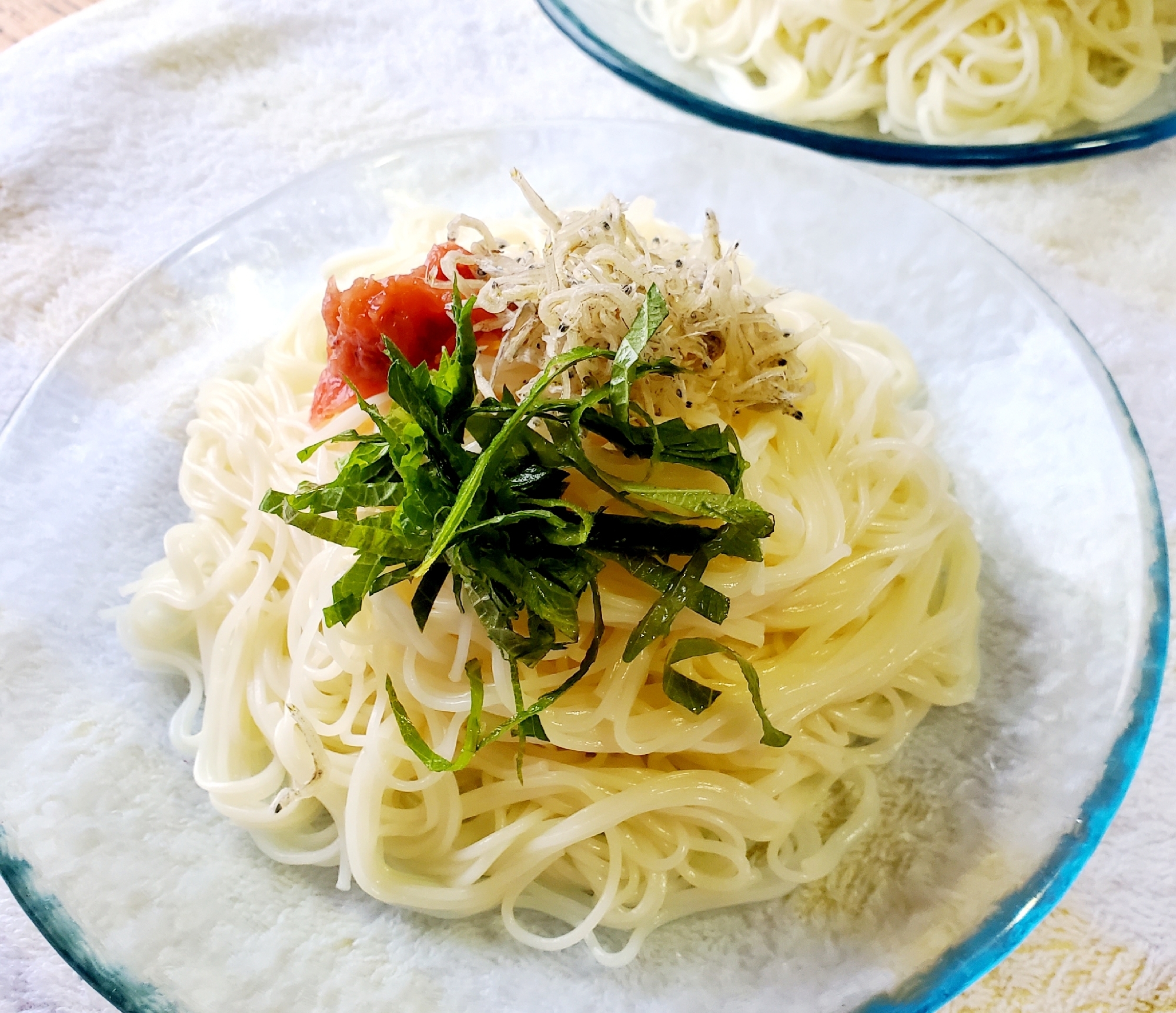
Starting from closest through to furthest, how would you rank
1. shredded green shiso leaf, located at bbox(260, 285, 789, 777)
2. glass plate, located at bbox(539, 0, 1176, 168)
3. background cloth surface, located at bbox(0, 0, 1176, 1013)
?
shredded green shiso leaf, located at bbox(260, 285, 789, 777)
glass plate, located at bbox(539, 0, 1176, 168)
background cloth surface, located at bbox(0, 0, 1176, 1013)

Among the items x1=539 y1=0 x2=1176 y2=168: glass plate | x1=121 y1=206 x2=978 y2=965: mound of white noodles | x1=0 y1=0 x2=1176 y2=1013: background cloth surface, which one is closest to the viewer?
x1=121 y1=206 x2=978 y2=965: mound of white noodles

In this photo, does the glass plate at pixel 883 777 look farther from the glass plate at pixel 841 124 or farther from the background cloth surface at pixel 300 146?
the background cloth surface at pixel 300 146

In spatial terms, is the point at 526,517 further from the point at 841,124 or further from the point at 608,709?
the point at 841,124

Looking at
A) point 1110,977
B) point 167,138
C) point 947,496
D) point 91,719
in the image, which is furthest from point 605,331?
point 167,138

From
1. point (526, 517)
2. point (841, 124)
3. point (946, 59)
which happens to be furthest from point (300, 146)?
point (526, 517)

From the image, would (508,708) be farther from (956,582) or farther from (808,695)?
(956,582)

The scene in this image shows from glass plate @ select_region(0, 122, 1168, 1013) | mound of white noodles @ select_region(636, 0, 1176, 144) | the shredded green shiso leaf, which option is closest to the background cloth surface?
mound of white noodles @ select_region(636, 0, 1176, 144)

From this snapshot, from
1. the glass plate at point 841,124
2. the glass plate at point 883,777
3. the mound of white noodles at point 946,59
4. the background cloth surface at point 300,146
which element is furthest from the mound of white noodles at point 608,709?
the mound of white noodles at point 946,59

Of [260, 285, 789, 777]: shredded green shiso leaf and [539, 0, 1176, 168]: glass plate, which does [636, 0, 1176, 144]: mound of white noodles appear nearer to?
[539, 0, 1176, 168]: glass plate

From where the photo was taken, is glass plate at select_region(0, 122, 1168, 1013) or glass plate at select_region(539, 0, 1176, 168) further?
glass plate at select_region(539, 0, 1176, 168)
